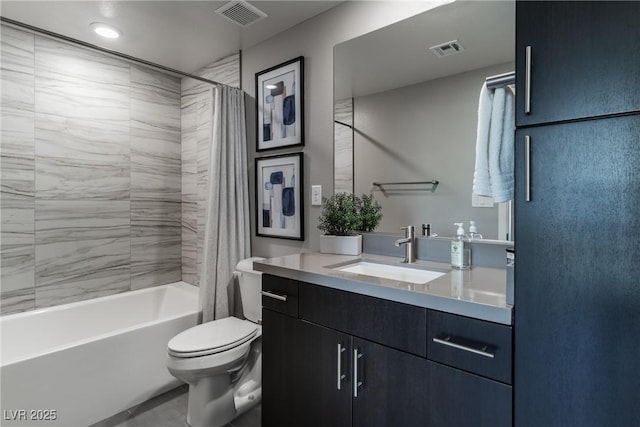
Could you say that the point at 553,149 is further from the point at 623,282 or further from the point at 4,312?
the point at 4,312

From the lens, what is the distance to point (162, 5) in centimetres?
188

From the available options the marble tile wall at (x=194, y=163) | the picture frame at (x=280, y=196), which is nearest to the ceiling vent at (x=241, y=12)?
the marble tile wall at (x=194, y=163)

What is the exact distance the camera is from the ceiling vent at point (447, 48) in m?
1.49

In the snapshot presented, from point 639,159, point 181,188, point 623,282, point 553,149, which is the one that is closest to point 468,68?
point 553,149

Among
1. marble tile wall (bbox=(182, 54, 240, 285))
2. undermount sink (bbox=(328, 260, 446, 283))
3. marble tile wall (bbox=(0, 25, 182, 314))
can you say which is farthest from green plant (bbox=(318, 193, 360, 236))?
marble tile wall (bbox=(0, 25, 182, 314))

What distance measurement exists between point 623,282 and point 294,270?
1031mm

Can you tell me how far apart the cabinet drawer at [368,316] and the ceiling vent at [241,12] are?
1.62 metres

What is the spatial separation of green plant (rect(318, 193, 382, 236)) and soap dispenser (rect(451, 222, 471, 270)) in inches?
17.7

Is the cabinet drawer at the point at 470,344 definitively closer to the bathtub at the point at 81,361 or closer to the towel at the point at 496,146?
the towel at the point at 496,146

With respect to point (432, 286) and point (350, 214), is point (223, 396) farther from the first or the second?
point (432, 286)

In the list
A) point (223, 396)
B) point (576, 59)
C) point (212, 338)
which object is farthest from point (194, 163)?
point (576, 59)

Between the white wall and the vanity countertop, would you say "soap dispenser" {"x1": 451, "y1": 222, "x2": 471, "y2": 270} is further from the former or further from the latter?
the white wall

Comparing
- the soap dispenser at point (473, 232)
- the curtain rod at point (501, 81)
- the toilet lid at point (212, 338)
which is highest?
the curtain rod at point (501, 81)

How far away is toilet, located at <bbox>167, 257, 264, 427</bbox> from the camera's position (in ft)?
5.38
